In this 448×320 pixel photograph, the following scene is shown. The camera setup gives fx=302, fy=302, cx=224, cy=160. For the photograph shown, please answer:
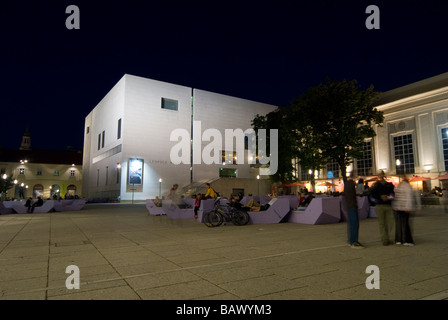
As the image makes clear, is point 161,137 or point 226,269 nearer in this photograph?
point 226,269

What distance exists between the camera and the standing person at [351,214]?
6.48 meters

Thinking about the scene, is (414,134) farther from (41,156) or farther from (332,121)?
(41,156)

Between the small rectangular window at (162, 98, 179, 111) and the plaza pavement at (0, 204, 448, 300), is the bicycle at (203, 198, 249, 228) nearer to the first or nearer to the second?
the plaza pavement at (0, 204, 448, 300)

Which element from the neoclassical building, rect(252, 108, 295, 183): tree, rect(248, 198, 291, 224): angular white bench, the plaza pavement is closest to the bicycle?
rect(248, 198, 291, 224): angular white bench

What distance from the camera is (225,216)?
11.6m

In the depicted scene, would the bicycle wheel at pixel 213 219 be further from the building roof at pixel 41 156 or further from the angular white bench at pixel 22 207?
the building roof at pixel 41 156

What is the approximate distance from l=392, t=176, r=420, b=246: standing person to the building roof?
81.7 metres

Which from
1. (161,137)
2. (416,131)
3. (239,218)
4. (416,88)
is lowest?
(239,218)

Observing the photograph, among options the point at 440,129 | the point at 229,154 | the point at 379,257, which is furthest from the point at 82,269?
the point at 229,154

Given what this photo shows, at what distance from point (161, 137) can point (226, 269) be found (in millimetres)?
44380

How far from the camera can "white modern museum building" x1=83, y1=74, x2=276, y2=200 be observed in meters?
44.9

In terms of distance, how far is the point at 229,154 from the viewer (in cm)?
5325

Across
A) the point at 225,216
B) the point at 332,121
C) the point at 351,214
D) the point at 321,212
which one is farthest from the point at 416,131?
the point at 351,214
